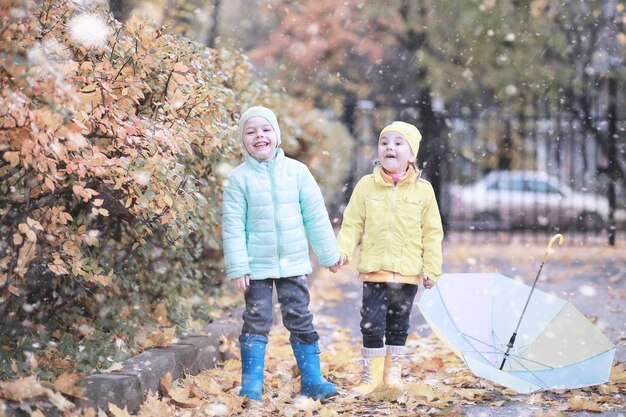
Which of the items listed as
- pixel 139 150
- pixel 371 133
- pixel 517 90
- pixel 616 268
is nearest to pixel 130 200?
pixel 139 150

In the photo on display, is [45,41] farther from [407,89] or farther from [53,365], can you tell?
[407,89]

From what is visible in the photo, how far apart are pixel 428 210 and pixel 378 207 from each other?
28cm

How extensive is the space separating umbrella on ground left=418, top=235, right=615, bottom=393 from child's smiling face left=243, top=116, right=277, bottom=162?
1.25 meters

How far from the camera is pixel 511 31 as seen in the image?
1362 centimetres

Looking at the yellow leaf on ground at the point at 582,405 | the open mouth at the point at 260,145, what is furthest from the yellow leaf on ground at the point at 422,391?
the open mouth at the point at 260,145

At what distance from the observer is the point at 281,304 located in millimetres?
4492

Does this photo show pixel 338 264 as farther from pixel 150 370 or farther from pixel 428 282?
pixel 150 370

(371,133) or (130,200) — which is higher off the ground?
(371,133)

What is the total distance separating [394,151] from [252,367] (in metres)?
1.37

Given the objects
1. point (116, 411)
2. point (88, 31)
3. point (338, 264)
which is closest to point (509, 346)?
point (338, 264)

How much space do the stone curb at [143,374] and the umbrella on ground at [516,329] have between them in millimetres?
1306

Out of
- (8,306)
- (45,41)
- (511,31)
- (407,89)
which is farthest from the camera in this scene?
(407,89)

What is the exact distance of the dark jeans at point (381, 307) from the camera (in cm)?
466

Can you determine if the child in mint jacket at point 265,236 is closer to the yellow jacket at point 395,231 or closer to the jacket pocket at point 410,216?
the yellow jacket at point 395,231
